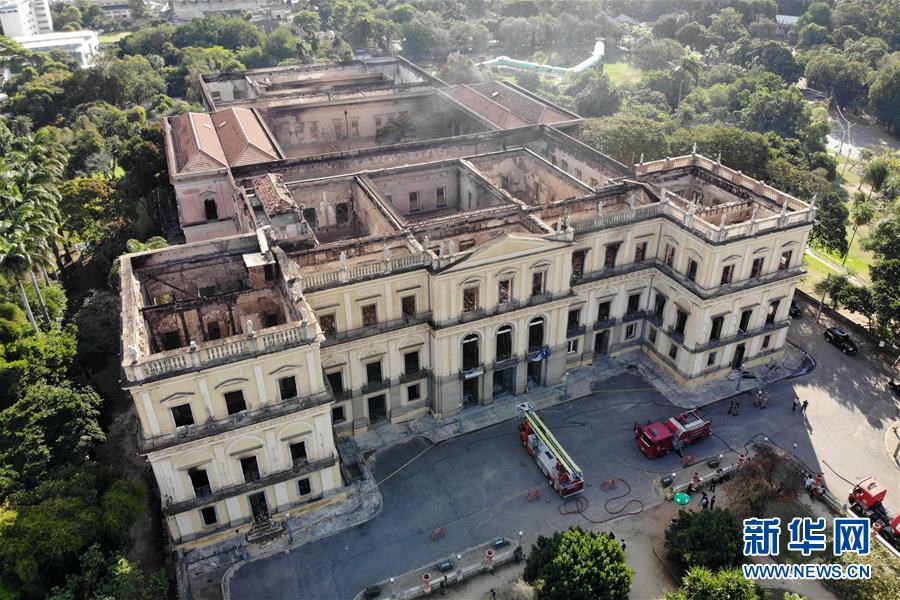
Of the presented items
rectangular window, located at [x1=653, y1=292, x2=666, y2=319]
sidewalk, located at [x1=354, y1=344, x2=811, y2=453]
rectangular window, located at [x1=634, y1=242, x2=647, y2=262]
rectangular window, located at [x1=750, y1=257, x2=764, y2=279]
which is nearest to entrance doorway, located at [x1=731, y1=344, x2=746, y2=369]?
sidewalk, located at [x1=354, y1=344, x2=811, y2=453]

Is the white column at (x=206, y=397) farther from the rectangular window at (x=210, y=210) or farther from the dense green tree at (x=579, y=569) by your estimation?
the rectangular window at (x=210, y=210)

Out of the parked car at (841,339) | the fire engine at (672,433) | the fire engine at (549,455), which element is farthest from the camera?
the parked car at (841,339)

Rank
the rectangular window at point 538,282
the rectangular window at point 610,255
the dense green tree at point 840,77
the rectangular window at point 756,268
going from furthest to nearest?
the dense green tree at point 840,77 < the rectangular window at point 610,255 < the rectangular window at point 756,268 < the rectangular window at point 538,282

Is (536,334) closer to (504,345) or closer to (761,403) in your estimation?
(504,345)

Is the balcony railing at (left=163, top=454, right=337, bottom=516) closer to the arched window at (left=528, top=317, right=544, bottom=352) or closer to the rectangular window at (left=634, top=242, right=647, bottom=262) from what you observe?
the arched window at (left=528, top=317, right=544, bottom=352)

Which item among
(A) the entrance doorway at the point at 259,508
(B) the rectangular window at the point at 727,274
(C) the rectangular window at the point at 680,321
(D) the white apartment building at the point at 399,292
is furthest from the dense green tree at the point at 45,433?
(B) the rectangular window at the point at 727,274

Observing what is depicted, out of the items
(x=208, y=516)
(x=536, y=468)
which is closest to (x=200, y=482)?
(x=208, y=516)

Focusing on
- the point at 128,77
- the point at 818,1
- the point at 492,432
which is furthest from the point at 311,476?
the point at 818,1
